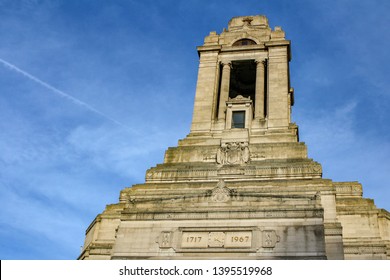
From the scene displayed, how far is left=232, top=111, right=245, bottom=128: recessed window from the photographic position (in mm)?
34719

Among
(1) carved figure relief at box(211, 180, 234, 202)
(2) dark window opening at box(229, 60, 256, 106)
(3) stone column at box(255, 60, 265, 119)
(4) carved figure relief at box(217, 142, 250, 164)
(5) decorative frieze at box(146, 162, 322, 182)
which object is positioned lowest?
(1) carved figure relief at box(211, 180, 234, 202)

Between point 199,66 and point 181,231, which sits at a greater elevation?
point 199,66

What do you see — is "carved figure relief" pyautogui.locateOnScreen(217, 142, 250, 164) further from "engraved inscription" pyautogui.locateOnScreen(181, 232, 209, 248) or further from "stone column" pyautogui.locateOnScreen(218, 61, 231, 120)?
"engraved inscription" pyautogui.locateOnScreen(181, 232, 209, 248)

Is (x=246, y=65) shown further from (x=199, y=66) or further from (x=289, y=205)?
(x=289, y=205)

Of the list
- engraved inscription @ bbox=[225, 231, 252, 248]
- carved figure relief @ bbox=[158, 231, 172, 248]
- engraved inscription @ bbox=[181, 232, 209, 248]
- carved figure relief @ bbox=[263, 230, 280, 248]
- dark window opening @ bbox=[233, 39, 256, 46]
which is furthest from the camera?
dark window opening @ bbox=[233, 39, 256, 46]

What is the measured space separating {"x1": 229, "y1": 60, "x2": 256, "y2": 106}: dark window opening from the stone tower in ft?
1.67

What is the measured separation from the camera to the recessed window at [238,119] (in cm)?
3472

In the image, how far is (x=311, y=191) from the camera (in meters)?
26.4

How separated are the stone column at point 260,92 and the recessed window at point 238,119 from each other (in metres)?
1.41

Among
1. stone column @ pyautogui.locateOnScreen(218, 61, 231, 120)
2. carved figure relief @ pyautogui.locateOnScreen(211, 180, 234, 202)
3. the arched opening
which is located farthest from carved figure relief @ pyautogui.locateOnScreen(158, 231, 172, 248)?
the arched opening

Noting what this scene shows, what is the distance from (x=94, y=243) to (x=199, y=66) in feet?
61.8

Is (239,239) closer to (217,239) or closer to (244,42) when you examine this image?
(217,239)
